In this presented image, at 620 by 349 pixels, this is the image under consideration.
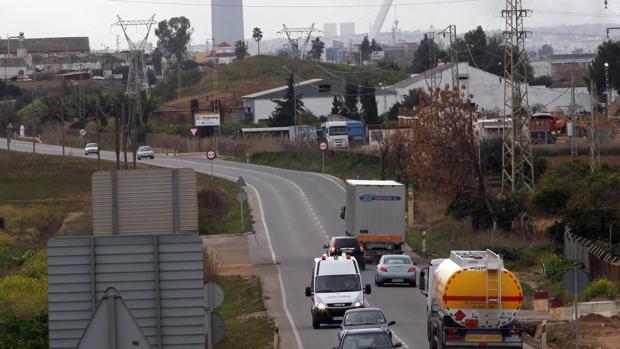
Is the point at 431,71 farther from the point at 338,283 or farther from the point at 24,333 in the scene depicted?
the point at 24,333

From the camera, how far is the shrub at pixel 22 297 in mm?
33281

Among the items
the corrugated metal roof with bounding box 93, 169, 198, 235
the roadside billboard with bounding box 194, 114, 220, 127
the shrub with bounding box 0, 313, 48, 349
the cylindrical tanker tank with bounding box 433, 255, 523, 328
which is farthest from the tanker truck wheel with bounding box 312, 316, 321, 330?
the roadside billboard with bounding box 194, 114, 220, 127

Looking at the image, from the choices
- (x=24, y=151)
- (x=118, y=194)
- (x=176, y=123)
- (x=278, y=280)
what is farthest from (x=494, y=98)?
(x=118, y=194)

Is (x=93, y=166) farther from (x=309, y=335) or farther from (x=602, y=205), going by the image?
(x=309, y=335)

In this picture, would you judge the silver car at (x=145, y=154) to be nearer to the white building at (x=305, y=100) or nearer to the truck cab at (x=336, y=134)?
the truck cab at (x=336, y=134)

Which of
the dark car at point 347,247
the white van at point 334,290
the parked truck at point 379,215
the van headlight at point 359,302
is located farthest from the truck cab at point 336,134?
the van headlight at point 359,302

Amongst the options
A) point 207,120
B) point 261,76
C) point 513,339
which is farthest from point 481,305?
point 261,76

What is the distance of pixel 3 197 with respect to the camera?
251 feet

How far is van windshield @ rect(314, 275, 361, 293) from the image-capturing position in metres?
32.3

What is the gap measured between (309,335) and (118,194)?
1266 centimetres

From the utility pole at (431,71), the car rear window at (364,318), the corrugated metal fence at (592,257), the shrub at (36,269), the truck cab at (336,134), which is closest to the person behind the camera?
the car rear window at (364,318)

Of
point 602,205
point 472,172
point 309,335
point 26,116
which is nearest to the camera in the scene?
point 309,335

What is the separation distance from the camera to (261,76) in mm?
177750

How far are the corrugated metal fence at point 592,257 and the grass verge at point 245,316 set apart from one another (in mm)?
12011
